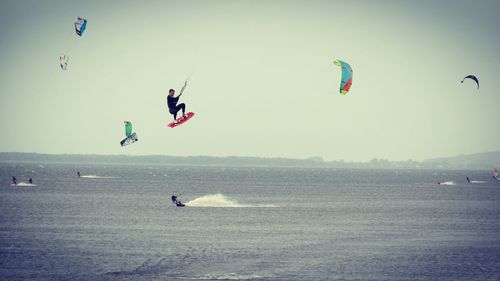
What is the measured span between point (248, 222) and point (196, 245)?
19546 mm

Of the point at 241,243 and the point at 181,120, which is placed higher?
the point at 181,120

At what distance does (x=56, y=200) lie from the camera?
105 meters

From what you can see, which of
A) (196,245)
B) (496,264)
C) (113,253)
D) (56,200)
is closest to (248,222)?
(196,245)

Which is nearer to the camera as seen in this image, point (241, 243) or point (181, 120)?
point (181, 120)

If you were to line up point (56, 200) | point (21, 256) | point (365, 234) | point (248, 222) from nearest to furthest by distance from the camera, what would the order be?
point (21, 256) < point (365, 234) < point (248, 222) < point (56, 200)

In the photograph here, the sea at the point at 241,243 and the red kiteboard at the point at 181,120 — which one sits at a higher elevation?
the red kiteboard at the point at 181,120

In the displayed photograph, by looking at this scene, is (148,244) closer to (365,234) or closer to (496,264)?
(365,234)

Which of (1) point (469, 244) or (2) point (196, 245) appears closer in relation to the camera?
(2) point (196, 245)

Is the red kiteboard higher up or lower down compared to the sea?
higher up

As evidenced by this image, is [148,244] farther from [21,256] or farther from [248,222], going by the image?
[248,222]

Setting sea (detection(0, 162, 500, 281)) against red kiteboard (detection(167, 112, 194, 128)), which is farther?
sea (detection(0, 162, 500, 281))

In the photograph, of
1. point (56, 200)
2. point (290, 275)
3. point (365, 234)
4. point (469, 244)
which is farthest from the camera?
point (56, 200)

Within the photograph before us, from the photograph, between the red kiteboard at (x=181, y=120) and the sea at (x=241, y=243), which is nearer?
the red kiteboard at (x=181, y=120)

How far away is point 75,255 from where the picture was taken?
47.4m
